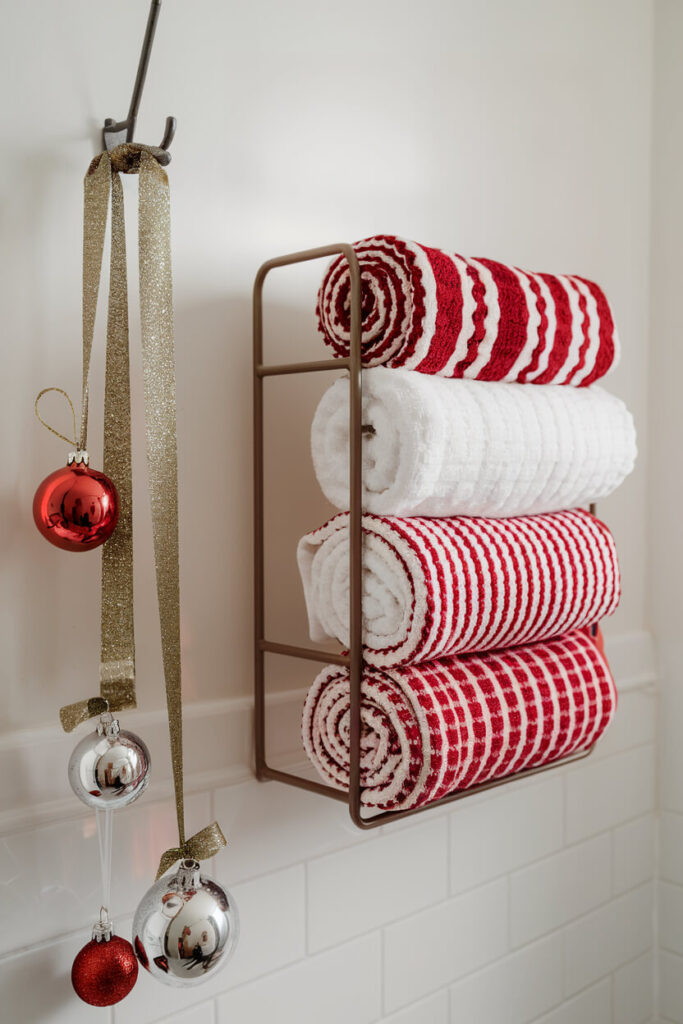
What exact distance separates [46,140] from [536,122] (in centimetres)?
64

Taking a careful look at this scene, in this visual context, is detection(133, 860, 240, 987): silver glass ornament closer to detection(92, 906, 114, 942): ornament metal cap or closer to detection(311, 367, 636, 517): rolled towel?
detection(92, 906, 114, 942): ornament metal cap

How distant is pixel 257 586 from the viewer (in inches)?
31.9

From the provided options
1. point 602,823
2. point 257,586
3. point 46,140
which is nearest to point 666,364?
point 602,823

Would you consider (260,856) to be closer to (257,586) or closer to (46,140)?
(257,586)

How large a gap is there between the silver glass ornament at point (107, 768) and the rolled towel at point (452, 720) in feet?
0.60

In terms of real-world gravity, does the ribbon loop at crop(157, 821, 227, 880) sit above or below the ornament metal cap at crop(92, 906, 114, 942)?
above

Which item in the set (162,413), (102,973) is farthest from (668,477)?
(102,973)

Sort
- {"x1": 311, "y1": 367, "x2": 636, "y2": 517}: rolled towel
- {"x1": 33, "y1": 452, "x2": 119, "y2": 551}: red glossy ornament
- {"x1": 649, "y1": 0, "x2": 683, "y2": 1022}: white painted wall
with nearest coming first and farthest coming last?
{"x1": 33, "y1": 452, "x2": 119, "y2": 551}: red glossy ornament
{"x1": 311, "y1": 367, "x2": 636, "y2": 517}: rolled towel
{"x1": 649, "y1": 0, "x2": 683, "y2": 1022}: white painted wall

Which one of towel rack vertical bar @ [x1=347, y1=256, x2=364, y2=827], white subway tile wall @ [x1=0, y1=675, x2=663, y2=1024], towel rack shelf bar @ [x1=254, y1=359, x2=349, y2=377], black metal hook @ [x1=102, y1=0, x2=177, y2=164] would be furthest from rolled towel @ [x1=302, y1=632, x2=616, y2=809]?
black metal hook @ [x1=102, y1=0, x2=177, y2=164]

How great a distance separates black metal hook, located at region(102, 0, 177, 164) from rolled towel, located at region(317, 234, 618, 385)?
6.4 inches

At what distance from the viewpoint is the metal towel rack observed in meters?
0.72

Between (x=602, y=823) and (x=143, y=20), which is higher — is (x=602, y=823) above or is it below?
below

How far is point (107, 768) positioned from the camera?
0.63 meters

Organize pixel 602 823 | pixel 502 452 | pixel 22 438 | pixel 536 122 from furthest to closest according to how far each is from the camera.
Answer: pixel 602 823, pixel 536 122, pixel 502 452, pixel 22 438
